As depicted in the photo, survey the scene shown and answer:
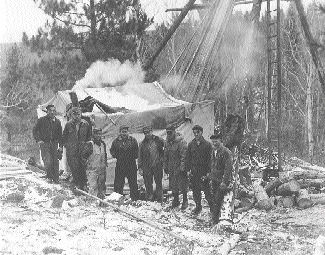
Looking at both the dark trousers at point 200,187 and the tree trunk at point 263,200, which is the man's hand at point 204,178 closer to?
the dark trousers at point 200,187

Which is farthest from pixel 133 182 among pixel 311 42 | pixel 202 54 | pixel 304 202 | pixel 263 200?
pixel 311 42

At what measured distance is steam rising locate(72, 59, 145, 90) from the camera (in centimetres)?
1299

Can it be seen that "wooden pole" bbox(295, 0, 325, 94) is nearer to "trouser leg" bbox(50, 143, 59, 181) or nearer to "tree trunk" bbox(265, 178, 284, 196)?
"tree trunk" bbox(265, 178, 284, 196)

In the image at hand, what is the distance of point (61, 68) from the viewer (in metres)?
16.3

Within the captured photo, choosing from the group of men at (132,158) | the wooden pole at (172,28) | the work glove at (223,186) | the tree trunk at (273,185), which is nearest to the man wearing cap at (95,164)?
the group of men at (132,158)

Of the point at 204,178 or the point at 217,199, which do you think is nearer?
the point at 217,199

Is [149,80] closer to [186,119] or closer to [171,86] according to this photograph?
[171,86]

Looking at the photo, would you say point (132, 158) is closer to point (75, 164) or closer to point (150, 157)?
point (150, 157)

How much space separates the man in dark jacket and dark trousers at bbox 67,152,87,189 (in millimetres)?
312

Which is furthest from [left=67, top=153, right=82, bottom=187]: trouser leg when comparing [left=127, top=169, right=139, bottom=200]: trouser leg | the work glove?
the work glove

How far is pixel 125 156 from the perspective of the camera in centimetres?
891

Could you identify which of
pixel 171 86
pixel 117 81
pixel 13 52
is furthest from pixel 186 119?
pixel 13 52

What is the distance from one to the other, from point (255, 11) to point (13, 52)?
68.7ft

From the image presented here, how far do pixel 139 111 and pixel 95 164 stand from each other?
2731 millimetres
